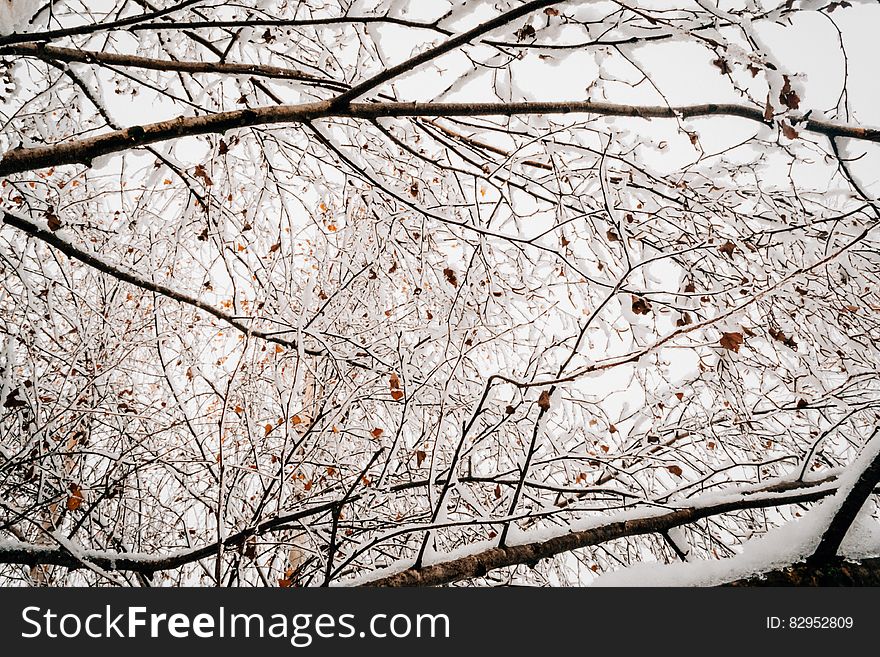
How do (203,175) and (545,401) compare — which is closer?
(545,401)

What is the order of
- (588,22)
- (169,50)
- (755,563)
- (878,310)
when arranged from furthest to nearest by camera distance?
(169,50) → (878,310) → (588,22) → (755,563)

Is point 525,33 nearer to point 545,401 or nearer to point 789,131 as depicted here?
point 789,131

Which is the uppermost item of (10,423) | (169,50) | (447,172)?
(169,50)

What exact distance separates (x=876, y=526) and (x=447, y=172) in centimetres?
220

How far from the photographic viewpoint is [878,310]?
2424 millimetres

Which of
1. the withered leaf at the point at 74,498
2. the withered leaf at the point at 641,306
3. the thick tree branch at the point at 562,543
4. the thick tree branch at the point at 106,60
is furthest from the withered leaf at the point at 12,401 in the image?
the withered leaf at the point at 641,306

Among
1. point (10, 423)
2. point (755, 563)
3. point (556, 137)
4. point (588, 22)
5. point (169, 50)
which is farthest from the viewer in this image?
point (10, 423)

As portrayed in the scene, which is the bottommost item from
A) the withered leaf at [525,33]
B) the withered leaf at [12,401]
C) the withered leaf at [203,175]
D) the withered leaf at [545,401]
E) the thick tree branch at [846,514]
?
the thick tree branch at [846,514]

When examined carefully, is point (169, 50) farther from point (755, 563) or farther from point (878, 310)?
point (878, 310)

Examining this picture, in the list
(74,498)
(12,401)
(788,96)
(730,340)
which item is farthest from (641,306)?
(12,401)

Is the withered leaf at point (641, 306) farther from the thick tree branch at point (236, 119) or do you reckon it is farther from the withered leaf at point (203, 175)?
the withered leaf at point (203, 175)
